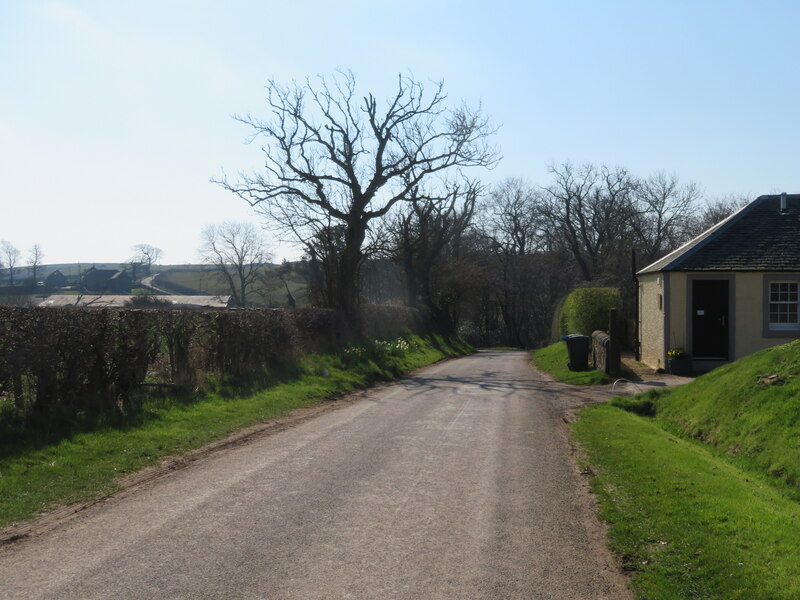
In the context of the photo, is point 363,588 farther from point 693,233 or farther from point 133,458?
point 693,233

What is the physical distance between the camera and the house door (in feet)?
73.7

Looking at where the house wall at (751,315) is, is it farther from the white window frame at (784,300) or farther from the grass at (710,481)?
the grass at (710,481)

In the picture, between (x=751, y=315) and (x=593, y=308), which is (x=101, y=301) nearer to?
(x=593, y=308)

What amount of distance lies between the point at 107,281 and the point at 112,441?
62.8m

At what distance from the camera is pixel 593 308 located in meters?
33.2

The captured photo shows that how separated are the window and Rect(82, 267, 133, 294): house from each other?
56404mm

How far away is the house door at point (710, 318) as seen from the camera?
22.5 meters

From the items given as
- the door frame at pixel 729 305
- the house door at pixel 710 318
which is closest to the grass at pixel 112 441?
the door frame at pixel 729 305

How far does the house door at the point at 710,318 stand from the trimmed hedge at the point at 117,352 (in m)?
12.3

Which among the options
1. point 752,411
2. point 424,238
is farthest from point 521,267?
point 752,411

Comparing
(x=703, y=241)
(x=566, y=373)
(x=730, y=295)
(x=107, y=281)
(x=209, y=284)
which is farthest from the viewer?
(x=209, y=284)

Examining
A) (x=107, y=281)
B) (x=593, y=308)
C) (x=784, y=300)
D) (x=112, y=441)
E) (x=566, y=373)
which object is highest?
(x=107, y=281)

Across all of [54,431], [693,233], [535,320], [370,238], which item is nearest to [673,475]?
[54,431]

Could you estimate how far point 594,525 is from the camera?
23.8ft
